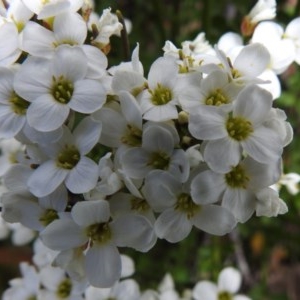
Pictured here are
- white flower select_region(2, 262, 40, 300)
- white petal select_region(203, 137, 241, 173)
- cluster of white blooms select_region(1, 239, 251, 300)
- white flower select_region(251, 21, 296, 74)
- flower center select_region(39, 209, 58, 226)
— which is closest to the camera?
white petal select_region(203, 137, 241, 173)

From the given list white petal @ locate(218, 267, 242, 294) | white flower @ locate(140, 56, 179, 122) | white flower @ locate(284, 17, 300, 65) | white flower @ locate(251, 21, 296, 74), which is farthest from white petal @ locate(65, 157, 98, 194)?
white petal @ locate(218, 267, 242, 294)

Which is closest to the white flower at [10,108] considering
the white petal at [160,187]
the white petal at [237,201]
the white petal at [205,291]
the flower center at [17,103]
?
the flower center at [17,103]

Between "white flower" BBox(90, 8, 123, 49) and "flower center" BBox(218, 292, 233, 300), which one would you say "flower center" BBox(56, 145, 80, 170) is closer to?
"white flower" BBox(90, 8, 123, 49)

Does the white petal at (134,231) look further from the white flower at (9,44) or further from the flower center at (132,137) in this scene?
the white flower at (9,44)

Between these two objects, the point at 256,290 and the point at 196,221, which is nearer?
the point at 196,221

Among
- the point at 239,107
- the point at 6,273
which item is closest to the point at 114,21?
the point at 239,107

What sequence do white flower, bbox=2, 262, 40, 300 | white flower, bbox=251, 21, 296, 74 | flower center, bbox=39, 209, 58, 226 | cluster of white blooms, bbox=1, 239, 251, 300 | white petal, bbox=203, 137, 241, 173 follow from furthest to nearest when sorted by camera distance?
1. white flower, bbox=2, 262, 40, 300
2. cluster of white blooms, bbox=1, 239, 251, 300
3. white flower, bbox=251, 21, 296, 74
4. flower center, bbox=39, 209, 58, 226
5. white petal, bbox=203, 137, 241, 173

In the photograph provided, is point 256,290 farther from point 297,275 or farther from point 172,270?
point 297,275
